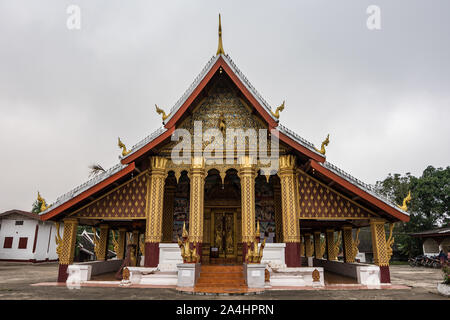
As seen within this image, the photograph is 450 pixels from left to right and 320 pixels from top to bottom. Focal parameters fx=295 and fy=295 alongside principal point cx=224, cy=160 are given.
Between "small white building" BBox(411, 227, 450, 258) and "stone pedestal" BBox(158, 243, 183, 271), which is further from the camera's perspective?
"small white building" BBox(411, 227, 450, 258)

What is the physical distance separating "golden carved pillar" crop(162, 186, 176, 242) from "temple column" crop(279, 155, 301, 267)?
5585 mm

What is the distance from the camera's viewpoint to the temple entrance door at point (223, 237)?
13.4 m

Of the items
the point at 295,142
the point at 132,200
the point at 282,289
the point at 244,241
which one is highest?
the point at 295,142

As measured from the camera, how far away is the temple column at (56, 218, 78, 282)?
34.5 feet

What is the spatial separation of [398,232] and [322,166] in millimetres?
31056

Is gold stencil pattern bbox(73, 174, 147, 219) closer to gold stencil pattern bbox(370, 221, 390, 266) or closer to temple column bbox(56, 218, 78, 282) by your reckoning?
temple column bbox(56, 218, 78, 282)

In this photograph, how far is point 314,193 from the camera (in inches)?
435

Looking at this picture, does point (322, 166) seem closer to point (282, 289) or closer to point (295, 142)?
point (295, 142)

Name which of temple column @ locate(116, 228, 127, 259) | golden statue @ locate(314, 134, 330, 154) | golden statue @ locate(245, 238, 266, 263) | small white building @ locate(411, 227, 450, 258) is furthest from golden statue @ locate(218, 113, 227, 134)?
small white building @ locate(411, 227, 450, 258)

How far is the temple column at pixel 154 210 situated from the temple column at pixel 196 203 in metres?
1.12

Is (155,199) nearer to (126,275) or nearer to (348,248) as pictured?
(126,275)

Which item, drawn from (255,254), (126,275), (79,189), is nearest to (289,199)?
(255,254)
